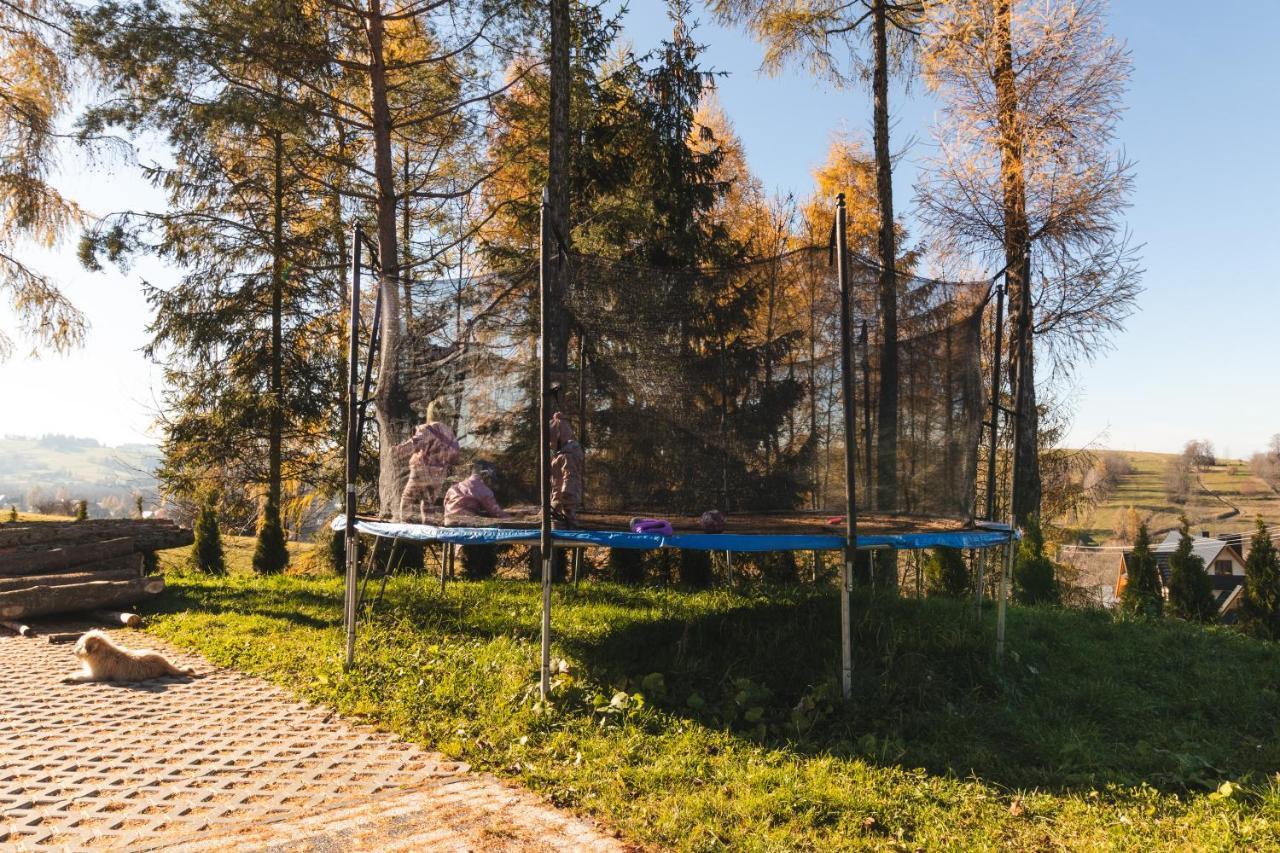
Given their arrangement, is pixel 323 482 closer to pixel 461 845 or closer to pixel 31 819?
pixel 31 819

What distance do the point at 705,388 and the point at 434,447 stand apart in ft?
7.07

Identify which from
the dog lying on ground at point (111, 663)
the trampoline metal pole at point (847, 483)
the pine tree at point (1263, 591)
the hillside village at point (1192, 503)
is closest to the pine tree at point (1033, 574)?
the pine tree at point (1263, 591)

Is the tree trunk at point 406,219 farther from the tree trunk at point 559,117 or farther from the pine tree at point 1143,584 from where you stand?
the pine tree at point 1143,584

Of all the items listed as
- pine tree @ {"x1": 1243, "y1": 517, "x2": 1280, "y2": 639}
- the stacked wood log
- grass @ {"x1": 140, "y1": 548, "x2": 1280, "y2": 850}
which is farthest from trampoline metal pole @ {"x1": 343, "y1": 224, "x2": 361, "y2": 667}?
pine tree @ {"x1": 1243, "y1": 517, "x2": 1280, "y2": 639}

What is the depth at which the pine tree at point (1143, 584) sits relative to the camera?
8.76 meters

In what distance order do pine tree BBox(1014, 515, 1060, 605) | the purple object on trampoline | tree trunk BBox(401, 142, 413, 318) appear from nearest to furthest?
the purple object on trampoline → pine tree BBox(1014, 515, 1060, 605) → tree trunk BBox(401, 142, 413, 318)

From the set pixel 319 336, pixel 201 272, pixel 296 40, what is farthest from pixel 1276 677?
pixel 201 272

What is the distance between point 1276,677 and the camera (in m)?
6.29

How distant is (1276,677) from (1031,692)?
7.69 feet

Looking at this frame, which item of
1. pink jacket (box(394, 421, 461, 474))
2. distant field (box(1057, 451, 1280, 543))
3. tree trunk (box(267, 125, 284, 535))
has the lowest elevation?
distant field (box(1057, 451, 1280, 543))

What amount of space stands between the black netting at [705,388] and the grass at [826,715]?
42.7 inches

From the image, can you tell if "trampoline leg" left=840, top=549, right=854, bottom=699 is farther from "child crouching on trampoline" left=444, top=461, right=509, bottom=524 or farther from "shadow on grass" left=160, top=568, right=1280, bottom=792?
"child crouching on trampoline" left=444, top=461, right=509, bottom=524

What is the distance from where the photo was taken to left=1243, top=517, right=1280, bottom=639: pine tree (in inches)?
321

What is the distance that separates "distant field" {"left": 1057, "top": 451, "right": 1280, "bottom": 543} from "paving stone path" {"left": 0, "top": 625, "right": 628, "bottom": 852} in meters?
43.1
